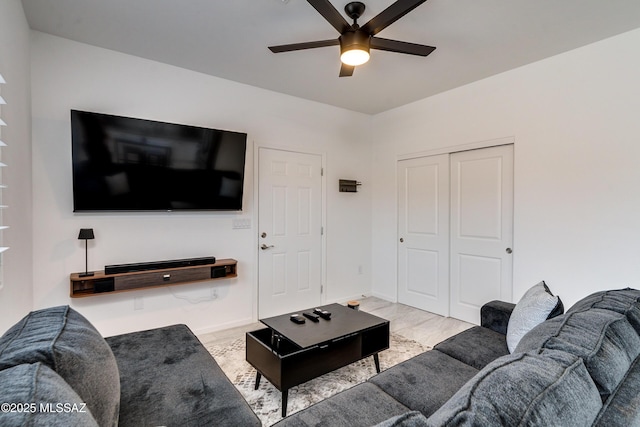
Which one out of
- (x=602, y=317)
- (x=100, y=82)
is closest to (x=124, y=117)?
(x=100, y=82)

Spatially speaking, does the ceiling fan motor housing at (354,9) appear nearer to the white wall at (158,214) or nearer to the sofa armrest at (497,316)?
the white wall at (158,214)

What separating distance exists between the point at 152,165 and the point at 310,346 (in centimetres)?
215

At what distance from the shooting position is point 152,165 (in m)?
2.84

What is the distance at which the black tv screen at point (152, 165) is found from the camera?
101 inches

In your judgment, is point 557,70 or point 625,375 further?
point 557,70

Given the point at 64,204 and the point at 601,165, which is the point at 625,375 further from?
the point at 64,204

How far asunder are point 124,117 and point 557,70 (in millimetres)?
3955

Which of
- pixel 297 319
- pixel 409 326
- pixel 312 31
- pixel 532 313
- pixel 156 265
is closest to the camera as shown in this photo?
pixel 532 313

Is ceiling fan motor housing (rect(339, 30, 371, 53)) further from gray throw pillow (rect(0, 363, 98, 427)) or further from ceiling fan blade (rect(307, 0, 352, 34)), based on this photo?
gray throw pillow (rect(0, 363, 98, 427))

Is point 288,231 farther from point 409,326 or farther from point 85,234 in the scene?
point 85,234

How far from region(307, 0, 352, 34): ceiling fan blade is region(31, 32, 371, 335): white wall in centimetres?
186

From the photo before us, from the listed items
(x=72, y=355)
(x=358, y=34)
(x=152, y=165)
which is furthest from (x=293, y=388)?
(x=358, y=34)

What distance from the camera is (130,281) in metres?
2.72

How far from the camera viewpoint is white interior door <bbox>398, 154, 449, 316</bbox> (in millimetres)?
3863
